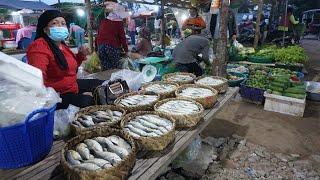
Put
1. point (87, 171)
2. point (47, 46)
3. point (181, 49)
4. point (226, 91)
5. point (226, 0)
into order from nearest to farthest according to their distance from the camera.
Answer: point (87, 171), point (47, 46), point (226, 91), point (226, 0), point (181, 49)

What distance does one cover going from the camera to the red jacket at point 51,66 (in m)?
3.02

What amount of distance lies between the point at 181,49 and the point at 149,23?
20.3 meters

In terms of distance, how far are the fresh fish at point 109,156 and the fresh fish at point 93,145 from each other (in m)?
0.06

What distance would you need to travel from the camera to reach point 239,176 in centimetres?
370

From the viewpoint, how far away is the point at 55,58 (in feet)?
10.4

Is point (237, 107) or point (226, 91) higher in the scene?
point (226, 91)

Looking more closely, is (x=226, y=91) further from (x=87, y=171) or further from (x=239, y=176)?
(x=87, y=171)

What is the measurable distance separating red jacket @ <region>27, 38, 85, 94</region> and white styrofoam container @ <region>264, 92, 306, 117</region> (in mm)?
4701

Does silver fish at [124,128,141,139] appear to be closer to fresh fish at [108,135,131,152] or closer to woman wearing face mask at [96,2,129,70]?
fresh fish at [108,135,131,152]

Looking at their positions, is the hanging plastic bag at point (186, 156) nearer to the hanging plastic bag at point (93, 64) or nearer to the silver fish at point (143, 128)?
the silver fish at point (143, 128)

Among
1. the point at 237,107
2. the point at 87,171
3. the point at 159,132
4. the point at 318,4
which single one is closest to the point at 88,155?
the point at 87,171

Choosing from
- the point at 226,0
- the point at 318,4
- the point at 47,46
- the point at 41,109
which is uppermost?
the point at 318,4

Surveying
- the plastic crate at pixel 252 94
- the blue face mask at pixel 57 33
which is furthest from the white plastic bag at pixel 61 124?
the plastic crate at pixel 252 94

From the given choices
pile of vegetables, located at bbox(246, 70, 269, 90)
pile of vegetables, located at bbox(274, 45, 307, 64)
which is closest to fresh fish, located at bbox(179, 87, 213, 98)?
pile of vegetables, located at bbox(246, 70, 269, 90)
